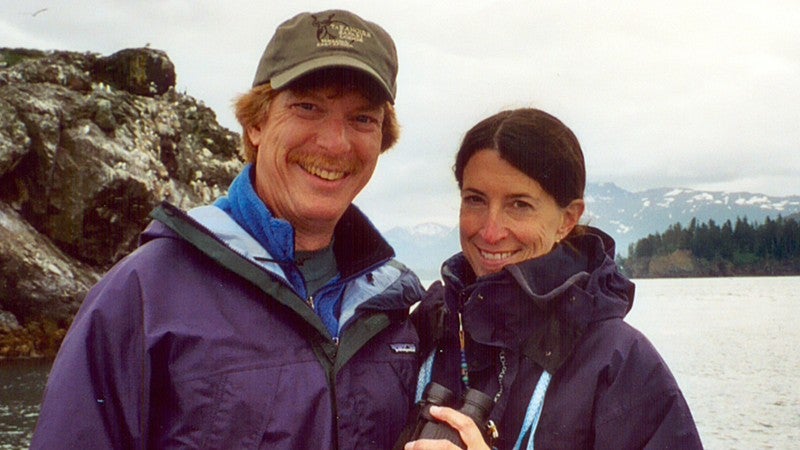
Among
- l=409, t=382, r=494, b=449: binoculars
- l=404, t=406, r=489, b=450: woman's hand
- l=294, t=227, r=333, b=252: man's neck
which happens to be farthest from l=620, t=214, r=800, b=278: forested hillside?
l=404, t=406, r=489, b=450: woman's hand

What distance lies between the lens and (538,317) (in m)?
3.80

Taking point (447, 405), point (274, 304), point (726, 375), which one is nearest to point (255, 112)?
point (274, 304)

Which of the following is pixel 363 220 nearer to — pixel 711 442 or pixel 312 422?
pixel 312 422

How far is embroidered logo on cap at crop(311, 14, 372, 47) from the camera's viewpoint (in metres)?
3.64

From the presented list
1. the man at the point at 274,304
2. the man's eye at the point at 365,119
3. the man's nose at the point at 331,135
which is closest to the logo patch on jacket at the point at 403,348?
the man at the point at 274,304

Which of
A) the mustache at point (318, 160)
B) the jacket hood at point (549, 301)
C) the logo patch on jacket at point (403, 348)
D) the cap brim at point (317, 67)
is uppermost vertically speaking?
the cap brim at point (317, 67)

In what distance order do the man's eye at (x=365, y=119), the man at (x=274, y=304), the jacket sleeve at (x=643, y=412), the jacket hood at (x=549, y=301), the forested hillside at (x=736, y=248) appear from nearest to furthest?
the man at (x=274, y=304), the jacket sleeve at (x=643, y=412), the jacket hood at (x=549, y=301), the man's eye at (x=365, y=119), the forested hillside at (x=736, y=248)

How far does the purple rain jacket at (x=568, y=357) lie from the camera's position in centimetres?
348

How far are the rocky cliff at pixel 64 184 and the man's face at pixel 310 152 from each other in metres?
37.9

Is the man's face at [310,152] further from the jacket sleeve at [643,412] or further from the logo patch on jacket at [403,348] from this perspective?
the jacket sleeve at [643,412]

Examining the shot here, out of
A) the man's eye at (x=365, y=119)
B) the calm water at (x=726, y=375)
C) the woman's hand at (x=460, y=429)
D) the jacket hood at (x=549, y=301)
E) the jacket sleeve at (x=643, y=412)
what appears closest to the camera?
the woman's hand at (x=460, y=429)

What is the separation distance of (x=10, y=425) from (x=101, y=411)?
86.1 ft

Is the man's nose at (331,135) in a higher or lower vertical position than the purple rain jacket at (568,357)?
higher

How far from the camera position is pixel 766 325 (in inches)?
2913
